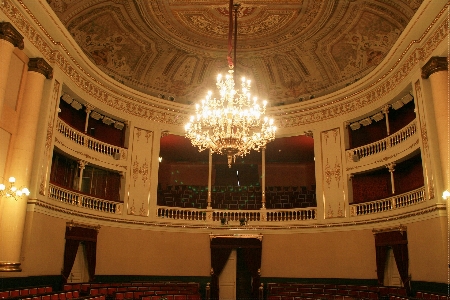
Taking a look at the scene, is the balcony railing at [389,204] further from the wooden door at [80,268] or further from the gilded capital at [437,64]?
the wooden door at [80,268]

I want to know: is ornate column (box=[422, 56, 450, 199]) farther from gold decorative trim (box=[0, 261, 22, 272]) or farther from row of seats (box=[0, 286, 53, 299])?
gold decorative trim (box=[0, 261, 22, 272])

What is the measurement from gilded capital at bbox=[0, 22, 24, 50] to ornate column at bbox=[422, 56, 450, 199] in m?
9.36

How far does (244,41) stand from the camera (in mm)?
13102

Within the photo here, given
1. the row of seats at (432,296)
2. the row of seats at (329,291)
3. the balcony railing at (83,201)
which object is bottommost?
the row of seats at (329,291)

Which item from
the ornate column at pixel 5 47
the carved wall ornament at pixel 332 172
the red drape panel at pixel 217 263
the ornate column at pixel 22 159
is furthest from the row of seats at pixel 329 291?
the ornate column at pixel 5 47

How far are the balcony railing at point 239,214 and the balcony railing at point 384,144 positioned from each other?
7.44 ft

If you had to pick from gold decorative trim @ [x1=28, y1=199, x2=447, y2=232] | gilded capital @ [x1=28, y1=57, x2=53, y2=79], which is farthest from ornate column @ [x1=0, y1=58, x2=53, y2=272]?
gold decorative trim @ [x1=28, y1=199, x2=447, y2=232]

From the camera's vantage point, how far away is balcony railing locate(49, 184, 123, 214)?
10250mm

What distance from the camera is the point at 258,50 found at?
1349 centimetres

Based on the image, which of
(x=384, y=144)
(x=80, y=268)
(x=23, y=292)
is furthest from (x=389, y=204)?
(x=23, y=292)

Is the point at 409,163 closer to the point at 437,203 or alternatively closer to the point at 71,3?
the point at 437,203

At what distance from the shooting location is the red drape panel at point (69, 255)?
33.0 ft

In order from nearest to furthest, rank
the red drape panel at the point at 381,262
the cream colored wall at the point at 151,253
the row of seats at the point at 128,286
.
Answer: the row of seats at the point at 128,286
the red drape panel at the point at 381,262
the cream colored wall at the point at 151,253

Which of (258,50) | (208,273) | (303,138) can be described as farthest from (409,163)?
(208,273)
